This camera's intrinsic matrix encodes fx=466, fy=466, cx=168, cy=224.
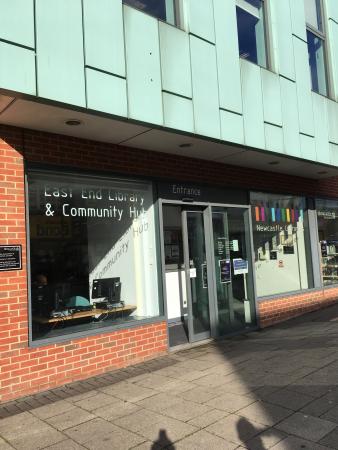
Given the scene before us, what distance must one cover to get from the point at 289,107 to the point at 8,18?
5.23 m

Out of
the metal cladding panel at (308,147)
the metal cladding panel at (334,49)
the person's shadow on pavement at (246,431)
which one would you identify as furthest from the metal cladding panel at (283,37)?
the person's shadow on pavement at (246,431)

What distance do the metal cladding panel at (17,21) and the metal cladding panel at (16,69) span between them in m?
0.09

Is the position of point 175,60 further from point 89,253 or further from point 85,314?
point 85,314

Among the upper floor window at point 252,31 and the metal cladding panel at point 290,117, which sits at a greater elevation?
the upper floor window at point 252,31

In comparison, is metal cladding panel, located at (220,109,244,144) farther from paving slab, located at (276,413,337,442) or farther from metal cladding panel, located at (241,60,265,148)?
paving slab, located at (276,413,337,442)

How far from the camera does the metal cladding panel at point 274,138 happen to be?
771 cm

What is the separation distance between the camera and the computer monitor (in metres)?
6.95

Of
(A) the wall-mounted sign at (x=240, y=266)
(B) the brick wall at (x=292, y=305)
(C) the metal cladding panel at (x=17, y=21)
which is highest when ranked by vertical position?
(C) the metal cladding panel at (x=17, y=21)

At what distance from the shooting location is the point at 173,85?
621 cm

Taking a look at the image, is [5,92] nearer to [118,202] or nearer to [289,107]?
[118,202]

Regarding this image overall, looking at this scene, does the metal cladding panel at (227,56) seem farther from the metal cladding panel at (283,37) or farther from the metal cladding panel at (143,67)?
the metal cladding panel at (283,37)

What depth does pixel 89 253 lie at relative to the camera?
7.02m

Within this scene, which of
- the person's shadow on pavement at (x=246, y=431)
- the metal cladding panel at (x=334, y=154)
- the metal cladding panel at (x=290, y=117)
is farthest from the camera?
the metal cladding panel at (x=334, y=154)

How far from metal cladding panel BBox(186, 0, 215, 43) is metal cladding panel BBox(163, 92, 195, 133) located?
1146mm
